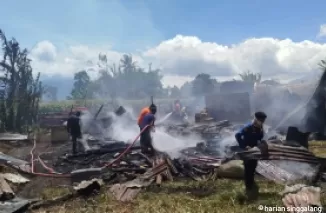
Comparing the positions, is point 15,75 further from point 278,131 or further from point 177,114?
point 278,131

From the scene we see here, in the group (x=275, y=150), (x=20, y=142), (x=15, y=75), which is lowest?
(x=20, y=142)

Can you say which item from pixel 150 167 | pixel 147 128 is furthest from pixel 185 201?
pixel 147 128

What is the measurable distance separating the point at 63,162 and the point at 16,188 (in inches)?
130

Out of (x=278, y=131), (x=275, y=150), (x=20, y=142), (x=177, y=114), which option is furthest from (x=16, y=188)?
(x=177, y=114)

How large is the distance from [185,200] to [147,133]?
5.43 m

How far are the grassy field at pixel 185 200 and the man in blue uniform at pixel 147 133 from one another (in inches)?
154

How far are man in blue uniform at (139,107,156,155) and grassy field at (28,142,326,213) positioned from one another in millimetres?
3907

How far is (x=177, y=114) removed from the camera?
30312 millimetres

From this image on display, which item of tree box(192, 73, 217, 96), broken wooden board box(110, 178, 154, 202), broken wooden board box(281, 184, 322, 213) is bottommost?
broken wooden board box(110, 178, 154, 202)

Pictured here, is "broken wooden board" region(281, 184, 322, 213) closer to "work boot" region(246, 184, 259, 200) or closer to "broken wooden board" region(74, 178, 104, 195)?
"work boot" region(246, 184, 259, 200)

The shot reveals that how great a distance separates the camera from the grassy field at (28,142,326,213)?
20.8 feet

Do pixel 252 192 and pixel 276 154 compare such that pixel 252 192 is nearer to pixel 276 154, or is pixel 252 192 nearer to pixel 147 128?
pixel 276 154

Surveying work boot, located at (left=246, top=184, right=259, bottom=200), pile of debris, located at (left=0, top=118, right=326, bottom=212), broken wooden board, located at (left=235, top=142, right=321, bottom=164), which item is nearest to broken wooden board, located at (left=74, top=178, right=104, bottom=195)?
pile of debris, located at (left=0, top=118, right=326, bottom=212)

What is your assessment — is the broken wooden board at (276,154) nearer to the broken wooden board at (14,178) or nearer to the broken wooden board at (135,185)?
the broken wooden board at (135,185)
